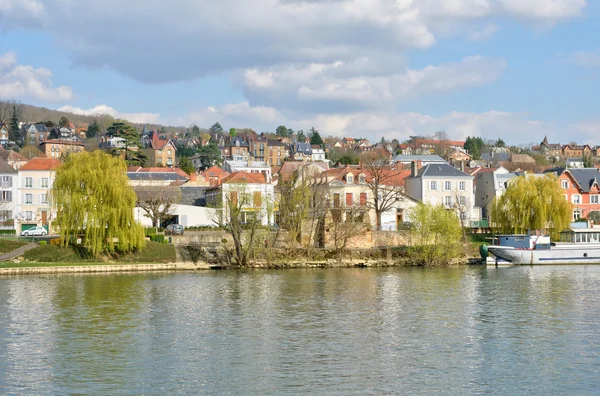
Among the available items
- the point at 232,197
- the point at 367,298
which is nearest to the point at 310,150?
the point at 232,197

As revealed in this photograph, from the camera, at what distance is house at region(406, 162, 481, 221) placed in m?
84.9

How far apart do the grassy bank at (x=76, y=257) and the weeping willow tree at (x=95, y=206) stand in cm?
75

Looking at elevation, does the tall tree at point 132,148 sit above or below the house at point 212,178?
above

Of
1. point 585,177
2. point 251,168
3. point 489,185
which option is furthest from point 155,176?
point 585,177

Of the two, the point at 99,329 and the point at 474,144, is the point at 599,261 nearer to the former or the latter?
the point at 99,329

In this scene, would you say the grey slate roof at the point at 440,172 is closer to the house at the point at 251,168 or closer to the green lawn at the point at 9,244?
the house at the point at 251,168

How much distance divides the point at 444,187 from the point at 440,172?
1.80m

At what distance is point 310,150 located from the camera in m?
186

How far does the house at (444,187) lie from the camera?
84.9m

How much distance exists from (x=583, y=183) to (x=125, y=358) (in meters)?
73.7

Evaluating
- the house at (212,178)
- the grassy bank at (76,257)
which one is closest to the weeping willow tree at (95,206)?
the grassy bank at (76,257)

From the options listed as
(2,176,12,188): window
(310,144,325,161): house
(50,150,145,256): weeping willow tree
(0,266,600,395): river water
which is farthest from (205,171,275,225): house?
(310,144,325,161): house

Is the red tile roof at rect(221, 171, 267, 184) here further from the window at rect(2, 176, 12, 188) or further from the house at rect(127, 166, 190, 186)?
the window at rect(2, 176, 12, 188)

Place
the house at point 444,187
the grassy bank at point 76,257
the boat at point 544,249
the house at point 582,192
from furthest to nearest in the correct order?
the house at point 582,192 → the house at point 444,187 → the boat at point 544,249 → the grassy bank at point 76,257
